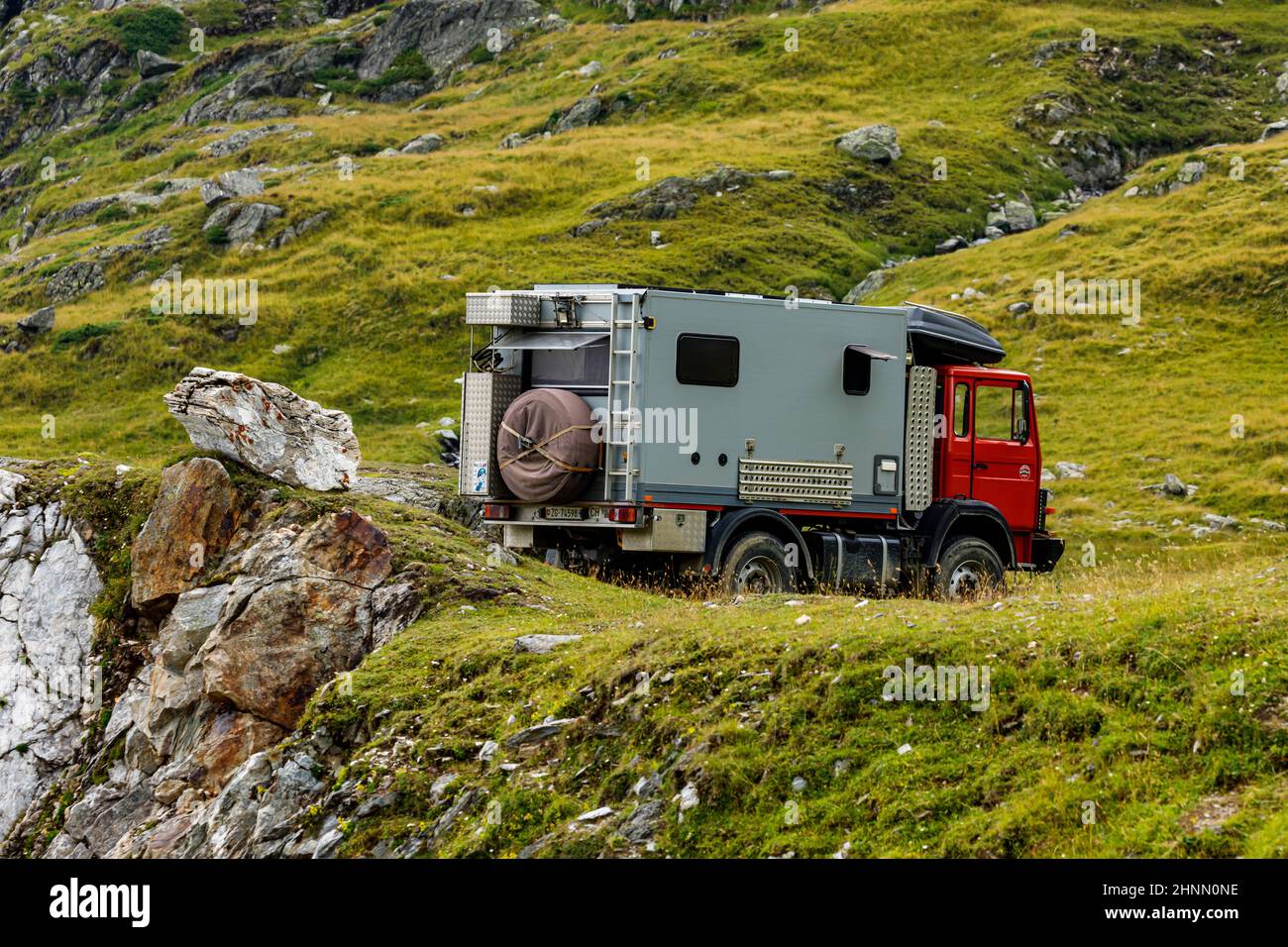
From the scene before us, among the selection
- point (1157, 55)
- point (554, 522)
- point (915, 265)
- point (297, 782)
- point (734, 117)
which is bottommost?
point (297, 782)

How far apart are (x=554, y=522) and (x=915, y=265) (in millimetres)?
36172

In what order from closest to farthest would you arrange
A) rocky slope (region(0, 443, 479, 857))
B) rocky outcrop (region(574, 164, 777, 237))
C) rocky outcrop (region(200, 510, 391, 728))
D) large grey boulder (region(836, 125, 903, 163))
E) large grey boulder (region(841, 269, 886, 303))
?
rocky slope (region(0, 443, 479, 857)) → rocky outcrop (region(200, 510, 391, 728)) → large grey boulder (region(841, 269, 886, 303)) → rocky outcrop (region(574, 164, 777, 237)) → large grey boulder (region(836, 125, 903, 163))

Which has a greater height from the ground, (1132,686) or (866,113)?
(866,113)

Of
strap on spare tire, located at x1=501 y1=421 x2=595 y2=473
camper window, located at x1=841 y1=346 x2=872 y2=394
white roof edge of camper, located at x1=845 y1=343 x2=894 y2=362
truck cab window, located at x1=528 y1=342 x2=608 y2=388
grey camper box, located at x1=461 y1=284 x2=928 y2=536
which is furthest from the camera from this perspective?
camper window, located at x1=841 y1=346 x2=872 y2=394

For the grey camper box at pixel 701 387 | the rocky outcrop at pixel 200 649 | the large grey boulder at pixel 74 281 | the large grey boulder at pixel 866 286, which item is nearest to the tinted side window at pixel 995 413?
the grey camper box at pixel 701 387

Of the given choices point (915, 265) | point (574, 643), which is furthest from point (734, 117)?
point (574, 643)

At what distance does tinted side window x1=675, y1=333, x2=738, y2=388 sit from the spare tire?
147 centimetres

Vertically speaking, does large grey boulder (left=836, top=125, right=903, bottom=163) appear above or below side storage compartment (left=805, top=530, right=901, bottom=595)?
above

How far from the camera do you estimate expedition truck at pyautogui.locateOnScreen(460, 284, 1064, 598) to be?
59.5 ft

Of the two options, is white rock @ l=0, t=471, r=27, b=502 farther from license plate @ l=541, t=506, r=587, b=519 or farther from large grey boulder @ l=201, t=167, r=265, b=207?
large grey boulder @ l=201, t=167, r=265, b=207

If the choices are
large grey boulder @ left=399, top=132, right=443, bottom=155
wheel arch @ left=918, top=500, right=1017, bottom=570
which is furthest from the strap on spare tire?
large grey boulder @ left=399, top=132, right=443, bottom=155

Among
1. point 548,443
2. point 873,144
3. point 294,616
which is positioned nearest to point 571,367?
point 548,443

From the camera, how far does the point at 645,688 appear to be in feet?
40.3
